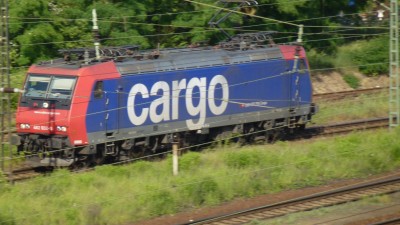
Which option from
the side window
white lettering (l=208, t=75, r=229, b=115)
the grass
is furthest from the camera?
white lettering (l=208, t=75, r=229, b=115)

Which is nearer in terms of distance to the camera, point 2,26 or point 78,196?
point 78,196

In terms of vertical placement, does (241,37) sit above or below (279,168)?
above

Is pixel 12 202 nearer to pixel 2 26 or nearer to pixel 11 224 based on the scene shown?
pixel 11 224

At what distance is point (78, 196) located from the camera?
16875 mm

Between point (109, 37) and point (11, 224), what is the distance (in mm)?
14917

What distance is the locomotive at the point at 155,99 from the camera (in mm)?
20828

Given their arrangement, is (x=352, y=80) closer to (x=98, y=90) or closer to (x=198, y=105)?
(x=198, y=105)

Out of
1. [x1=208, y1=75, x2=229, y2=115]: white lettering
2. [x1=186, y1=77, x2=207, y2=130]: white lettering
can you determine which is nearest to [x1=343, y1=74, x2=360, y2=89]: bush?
[x1=208, y1=75, x2=229, y2=115]: white lettering

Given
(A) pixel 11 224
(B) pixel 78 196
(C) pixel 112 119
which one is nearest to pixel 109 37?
(C) pixel 112 119

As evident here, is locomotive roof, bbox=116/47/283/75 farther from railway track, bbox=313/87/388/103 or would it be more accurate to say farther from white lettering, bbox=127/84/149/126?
railway track, bbox=313/87/388/103

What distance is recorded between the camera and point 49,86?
69.1 feet

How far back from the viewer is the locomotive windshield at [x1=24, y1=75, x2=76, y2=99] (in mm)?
20766

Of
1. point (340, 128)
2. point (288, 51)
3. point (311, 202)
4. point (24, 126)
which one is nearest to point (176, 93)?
point (24, 126)

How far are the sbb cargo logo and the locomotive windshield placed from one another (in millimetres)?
1766
